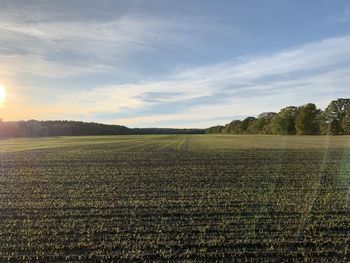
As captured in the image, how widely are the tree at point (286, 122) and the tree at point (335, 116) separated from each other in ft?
42.8

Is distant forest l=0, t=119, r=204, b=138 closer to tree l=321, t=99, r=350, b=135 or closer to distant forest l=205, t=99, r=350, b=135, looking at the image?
distant forest l=205, t=99, r=350, b=135

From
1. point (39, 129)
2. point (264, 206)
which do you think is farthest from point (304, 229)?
point (39, 129)

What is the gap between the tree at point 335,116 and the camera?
102 metres

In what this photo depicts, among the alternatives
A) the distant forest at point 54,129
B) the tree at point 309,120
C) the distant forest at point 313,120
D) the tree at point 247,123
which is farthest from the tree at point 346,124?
the distant forest at point 54,129

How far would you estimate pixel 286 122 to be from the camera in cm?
12081

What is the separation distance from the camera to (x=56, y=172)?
80.9ft

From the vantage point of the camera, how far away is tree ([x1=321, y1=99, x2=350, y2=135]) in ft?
336

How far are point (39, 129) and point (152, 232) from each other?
424 ft

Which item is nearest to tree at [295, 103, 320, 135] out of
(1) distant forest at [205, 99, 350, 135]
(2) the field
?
(1) distant forest at [205, 99, 350, 135]

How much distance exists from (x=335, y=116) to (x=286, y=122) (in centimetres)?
1709

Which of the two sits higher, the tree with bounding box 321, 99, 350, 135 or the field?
the tree with bounding box 321, 99, 350, 135

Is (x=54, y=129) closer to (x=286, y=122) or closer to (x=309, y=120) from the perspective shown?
(x=286, y=122)

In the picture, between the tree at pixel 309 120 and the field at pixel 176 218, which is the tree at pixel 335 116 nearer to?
the tree at pixel 309 120

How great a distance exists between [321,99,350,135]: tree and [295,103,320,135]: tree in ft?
9.75
